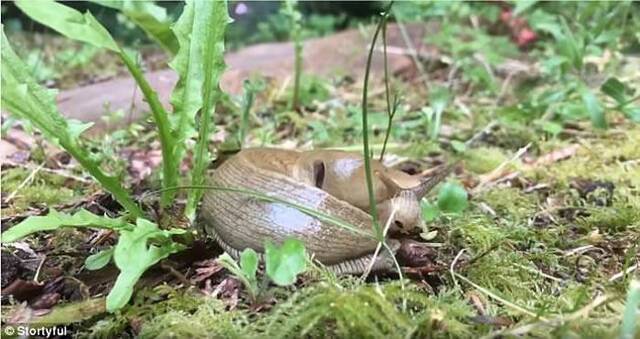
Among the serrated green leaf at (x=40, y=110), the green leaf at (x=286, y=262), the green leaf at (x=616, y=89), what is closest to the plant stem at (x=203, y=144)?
the serrated green leaf at (x=40, y=110)

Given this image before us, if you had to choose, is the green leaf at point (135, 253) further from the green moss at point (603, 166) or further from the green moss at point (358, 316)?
the green moss at point (603, 166)

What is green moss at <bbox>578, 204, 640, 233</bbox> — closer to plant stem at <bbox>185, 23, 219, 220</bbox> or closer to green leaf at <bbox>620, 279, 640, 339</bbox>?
green leaf at <bbox>620, 279, 640, 339</bbox>

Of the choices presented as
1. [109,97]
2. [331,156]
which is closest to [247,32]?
[109,97]

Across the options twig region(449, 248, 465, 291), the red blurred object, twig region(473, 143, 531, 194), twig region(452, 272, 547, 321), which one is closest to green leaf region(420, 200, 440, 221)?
twig region(449, 248, 465, 291)

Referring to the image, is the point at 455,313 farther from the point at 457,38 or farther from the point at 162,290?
the point at 457,38

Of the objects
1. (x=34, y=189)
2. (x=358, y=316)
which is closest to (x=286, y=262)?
(x=358, y=316)

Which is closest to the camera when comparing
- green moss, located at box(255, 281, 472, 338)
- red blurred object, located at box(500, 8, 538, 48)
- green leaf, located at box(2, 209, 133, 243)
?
green moss, located at box(255, 281, 472, 338)
